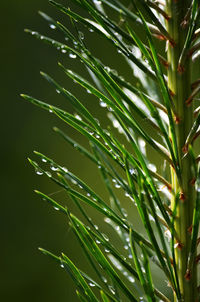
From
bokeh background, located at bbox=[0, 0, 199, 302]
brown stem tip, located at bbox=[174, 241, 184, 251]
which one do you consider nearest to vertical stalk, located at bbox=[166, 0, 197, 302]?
brown stem tip, located at bbox=[174, 241, 184, 251]

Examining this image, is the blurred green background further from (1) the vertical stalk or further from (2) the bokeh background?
(1) the vertical stalk

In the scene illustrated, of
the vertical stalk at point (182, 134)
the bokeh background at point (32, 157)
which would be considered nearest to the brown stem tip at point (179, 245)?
the vertical stalk at point (182, 134)

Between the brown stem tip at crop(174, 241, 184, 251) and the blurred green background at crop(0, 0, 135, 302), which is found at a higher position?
the blurred green background at crop(0, 0, 135, 302)

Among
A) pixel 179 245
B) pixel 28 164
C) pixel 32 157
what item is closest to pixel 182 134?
pixel 179 245

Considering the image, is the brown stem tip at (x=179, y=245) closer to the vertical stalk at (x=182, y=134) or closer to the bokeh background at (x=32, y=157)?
the vertical stalk at (x=182, y=134)

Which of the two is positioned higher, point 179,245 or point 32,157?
point 32,157

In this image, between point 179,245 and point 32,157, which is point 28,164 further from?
point 179,245
